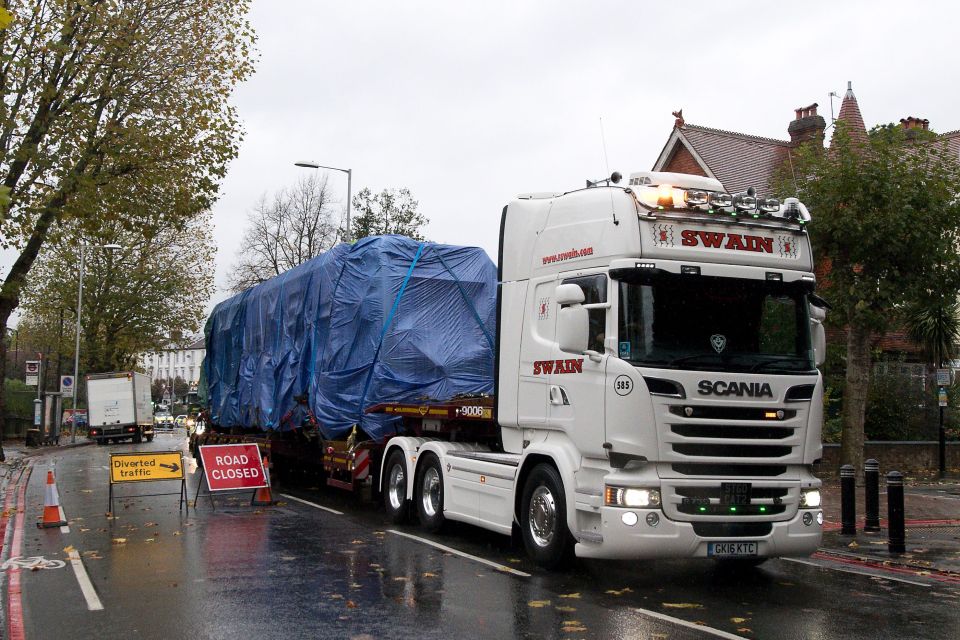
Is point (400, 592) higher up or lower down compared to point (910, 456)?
lower down

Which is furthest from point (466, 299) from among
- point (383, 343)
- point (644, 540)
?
point (644, 540)

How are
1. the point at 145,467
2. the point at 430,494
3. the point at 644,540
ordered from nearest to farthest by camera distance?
the point at 644,540, the point at 430,494, the point at 145,467

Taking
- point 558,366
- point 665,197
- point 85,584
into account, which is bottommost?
point 85,584

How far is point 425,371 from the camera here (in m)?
14.1

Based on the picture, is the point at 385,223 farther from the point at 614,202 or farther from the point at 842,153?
→ the point at 614,202

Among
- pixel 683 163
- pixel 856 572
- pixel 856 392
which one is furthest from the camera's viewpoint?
pixel 683 163

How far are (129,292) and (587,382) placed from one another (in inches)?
1971

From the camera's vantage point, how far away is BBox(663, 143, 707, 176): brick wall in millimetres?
33419

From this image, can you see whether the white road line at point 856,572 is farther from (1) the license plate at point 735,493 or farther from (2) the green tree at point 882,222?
(2) the green tree at point 882,222

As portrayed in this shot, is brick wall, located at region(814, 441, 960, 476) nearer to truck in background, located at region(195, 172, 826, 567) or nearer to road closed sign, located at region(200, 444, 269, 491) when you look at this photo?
road closed sign, located at region(200, 444, 269, 491)

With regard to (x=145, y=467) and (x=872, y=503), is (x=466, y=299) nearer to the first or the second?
(x=145, y=467)

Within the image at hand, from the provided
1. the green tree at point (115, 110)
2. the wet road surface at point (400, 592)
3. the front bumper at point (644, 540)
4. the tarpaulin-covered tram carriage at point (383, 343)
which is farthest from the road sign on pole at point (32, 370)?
the front bumper at point (644, 540)

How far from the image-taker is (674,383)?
27.2 feet

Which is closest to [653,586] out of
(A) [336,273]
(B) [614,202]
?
(B) [614,202]
